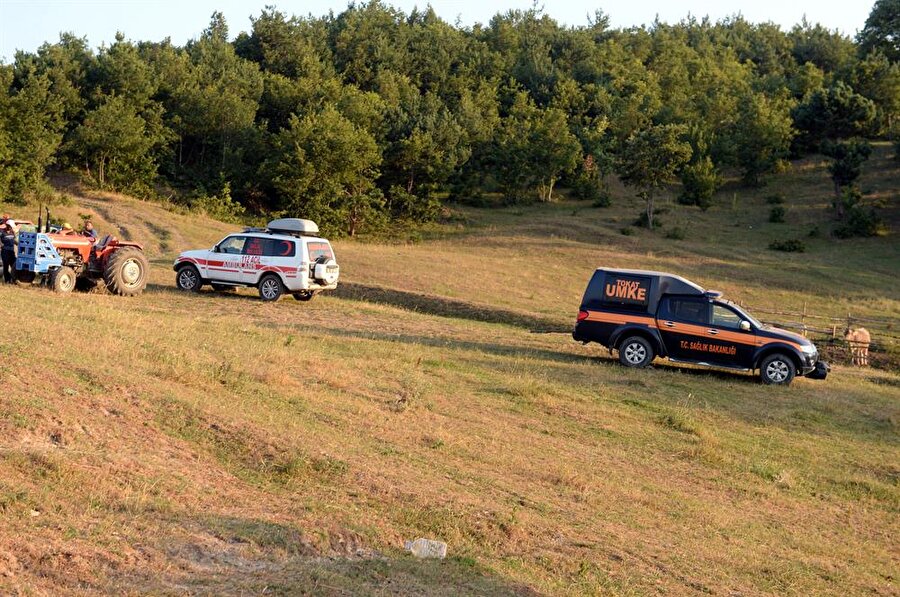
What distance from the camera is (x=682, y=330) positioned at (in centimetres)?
2114

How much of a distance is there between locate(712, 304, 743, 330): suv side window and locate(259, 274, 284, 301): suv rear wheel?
12340 mm

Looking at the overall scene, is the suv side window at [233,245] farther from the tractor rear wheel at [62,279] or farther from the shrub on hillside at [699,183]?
the shrub on hillside at [699,183]

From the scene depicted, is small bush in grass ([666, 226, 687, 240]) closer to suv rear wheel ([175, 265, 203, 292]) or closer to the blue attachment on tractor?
suv rear wheel ([175, 265, 203, 292])

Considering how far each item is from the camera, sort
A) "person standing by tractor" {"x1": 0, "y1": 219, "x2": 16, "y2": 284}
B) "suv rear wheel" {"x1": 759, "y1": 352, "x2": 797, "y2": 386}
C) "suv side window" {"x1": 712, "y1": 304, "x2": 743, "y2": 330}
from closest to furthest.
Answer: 1. "suv rear wheel" {"x1": 759, "y1": 352, "x2": 797, "y2": 386}
2. "suv side window" {"x1": 712, "y1": 304, "x2": 743, "y2": 330}
3. "person standing by tractor" {"x1": 0, "y1": 219, "x2": 16, "y2": 284}

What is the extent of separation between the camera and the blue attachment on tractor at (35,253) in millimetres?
23359

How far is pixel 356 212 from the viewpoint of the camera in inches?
2290

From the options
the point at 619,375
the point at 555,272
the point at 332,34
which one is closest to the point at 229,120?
the point at 555,272

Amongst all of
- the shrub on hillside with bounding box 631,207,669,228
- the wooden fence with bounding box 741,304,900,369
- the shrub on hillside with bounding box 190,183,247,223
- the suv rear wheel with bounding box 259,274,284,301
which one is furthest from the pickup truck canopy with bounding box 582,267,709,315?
the shrub on hillside with bounding box 631,207,669,228

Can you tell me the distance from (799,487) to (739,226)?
52.8 m

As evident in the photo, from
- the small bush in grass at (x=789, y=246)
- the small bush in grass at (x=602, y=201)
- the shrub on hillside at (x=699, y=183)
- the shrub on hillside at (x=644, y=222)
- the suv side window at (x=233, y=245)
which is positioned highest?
the shrub on hillside at (x=699, y=183)

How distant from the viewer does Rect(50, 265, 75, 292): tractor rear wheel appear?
23344 millimetres

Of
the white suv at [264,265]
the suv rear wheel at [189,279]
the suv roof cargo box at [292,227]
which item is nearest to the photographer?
the white suv at [264,265]

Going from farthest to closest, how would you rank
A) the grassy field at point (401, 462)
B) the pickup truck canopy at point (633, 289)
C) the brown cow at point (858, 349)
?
the brown cow at point (858, 349)
the pickup truck canopy at point (633, 289)
the grassy field at point (401, 462)

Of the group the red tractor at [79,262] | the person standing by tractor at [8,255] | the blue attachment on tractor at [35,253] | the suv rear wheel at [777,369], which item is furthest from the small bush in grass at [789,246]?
the person standing by tractor at [8,255]
